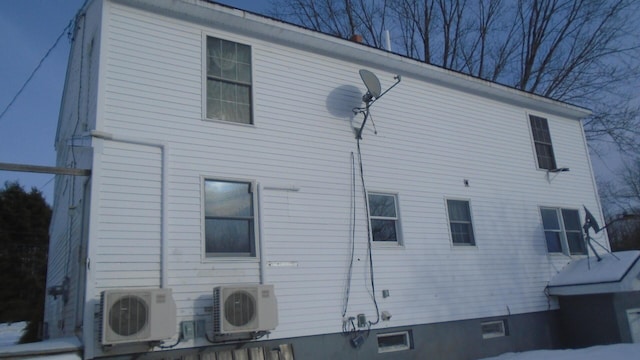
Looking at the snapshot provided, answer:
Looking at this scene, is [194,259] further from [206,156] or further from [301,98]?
[301,98]

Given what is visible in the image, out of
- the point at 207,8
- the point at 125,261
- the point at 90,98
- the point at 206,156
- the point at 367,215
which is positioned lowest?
the point at 125,261

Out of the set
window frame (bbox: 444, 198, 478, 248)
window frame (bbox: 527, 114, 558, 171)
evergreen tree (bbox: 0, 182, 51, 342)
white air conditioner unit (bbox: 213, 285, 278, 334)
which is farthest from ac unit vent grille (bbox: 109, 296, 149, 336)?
evergreen tree (bbox: 0, 182, 51, 342)

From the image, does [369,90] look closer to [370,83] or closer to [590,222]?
[370,83]

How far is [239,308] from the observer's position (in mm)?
6766

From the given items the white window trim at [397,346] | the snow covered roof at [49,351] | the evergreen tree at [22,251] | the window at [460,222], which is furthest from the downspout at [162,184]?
the evergreen tree at [22,251]

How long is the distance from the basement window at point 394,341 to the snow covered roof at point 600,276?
177 inches

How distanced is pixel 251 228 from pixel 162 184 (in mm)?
1519

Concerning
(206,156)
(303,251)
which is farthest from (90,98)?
(303,251)

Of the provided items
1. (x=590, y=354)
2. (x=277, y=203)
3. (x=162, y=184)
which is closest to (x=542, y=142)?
(x=590, y=354)

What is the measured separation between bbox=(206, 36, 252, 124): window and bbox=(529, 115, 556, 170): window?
7.95 m

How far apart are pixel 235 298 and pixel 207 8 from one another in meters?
4.59

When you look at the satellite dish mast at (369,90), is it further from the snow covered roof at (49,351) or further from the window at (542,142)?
the snow covered roof at (49,351)

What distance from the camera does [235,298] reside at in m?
6.77

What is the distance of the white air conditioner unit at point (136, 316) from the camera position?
5883mm
